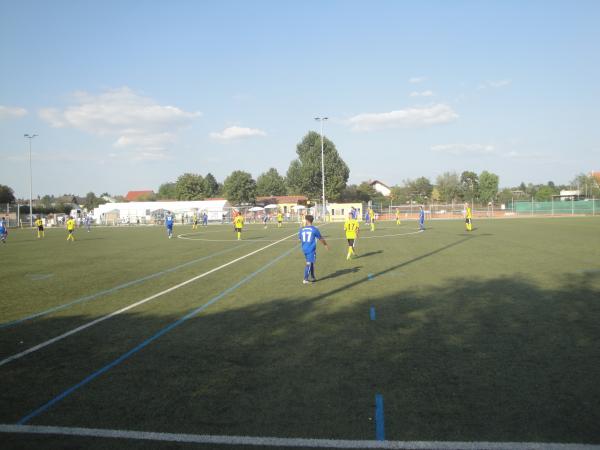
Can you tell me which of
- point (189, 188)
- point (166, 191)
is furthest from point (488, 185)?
point (166, 191)

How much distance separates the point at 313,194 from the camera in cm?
8488

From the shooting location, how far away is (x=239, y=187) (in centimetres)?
9700

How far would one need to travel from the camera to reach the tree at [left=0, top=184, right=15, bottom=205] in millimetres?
90375

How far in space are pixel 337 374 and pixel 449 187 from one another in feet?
346

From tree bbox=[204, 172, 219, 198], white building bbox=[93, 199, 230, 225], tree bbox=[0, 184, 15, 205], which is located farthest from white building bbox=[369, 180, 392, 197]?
tree bbox=[0, 184, 15, 205]

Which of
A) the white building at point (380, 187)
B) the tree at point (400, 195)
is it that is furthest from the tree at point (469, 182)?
the white building at point (380, 187)

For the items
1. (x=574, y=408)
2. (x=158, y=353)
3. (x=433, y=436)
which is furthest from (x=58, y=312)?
(x=574, y=408)

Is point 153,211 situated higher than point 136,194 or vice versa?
point 136,194

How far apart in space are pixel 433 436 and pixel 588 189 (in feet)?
390

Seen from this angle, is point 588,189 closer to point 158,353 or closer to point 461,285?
point 461,285

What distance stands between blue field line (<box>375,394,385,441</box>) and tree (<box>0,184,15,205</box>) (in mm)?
103882

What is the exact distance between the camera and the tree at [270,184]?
120 metres

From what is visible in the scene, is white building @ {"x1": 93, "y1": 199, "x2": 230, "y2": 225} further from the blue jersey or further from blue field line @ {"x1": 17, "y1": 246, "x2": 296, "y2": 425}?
blue field line @ {"x1": 17, "y1": 246, "x2": 296, "y2": 425}

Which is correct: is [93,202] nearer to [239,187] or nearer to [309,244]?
[239,187]
